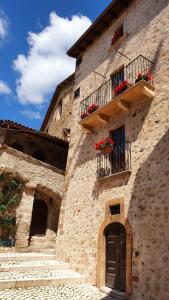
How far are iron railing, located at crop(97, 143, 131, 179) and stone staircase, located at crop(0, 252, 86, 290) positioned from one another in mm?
3810

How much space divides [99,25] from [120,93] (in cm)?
551

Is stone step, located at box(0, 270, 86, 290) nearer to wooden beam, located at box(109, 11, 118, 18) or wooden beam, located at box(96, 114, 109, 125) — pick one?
wooden beam, located at box(96, 114, 109, 125)

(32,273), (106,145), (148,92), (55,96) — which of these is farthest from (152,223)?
(55,96)

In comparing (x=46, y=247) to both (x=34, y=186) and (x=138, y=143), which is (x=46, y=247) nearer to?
(x=34, y=186)

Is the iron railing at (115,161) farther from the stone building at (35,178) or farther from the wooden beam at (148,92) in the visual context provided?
the stone building at (35,178)

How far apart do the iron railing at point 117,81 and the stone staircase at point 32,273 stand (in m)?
6.46

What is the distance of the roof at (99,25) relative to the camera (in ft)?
41.6

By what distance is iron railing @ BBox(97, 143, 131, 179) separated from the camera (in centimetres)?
957

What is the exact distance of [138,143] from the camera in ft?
30.5

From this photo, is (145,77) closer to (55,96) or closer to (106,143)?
(106,143)

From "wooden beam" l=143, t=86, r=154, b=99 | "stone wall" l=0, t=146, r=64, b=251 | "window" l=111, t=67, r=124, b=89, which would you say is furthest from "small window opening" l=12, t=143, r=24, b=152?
"wooden beam" l=143, t=86, r=154, b=99

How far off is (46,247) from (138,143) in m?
8.68

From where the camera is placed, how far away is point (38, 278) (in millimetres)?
8445

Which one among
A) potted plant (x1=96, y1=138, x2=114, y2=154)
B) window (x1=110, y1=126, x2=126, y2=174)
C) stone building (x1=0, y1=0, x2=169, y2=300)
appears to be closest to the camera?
stone building (x1=0, y1=0, x2=169, y2=300)
